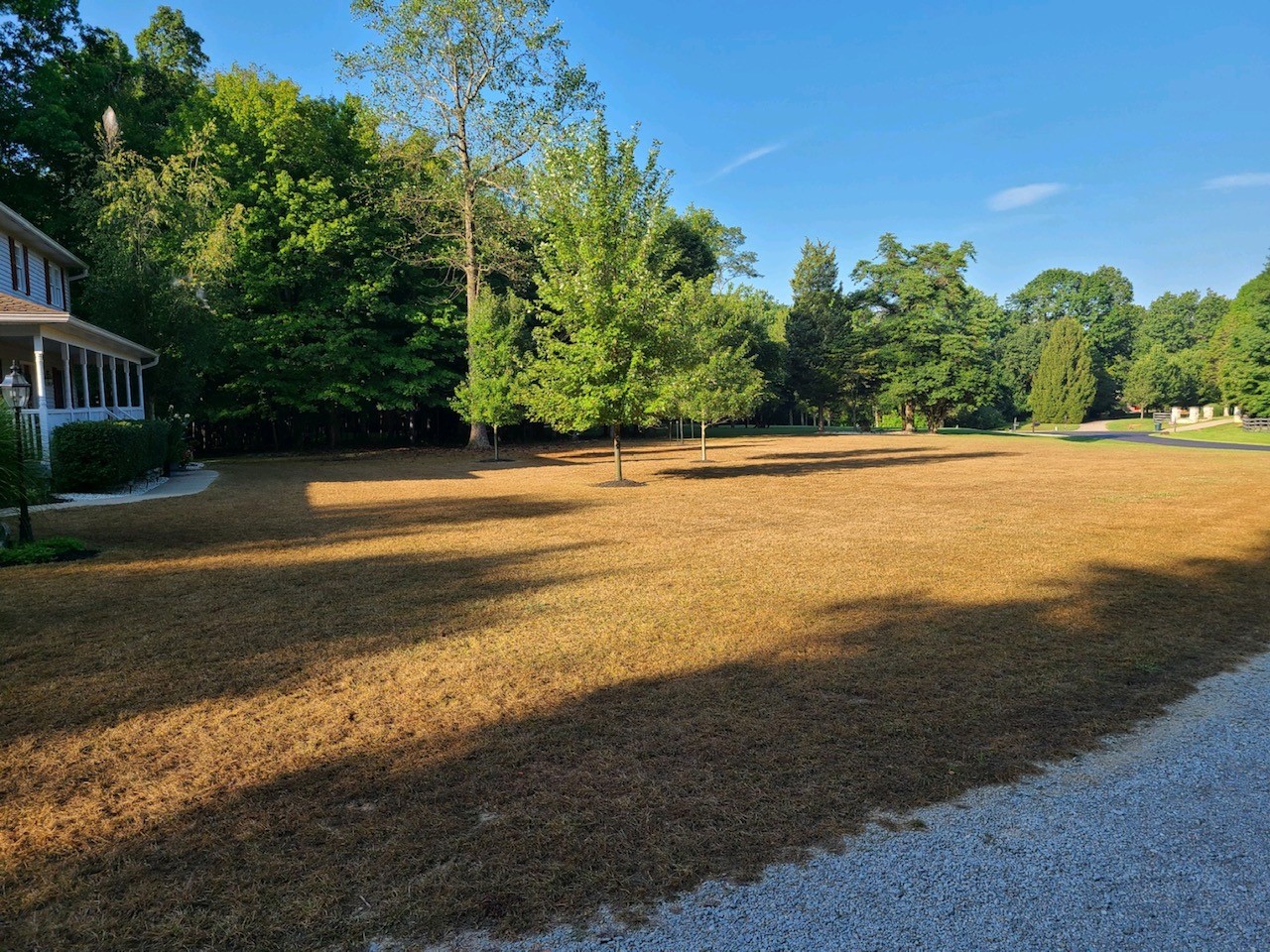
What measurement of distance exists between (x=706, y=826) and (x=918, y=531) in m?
8.07

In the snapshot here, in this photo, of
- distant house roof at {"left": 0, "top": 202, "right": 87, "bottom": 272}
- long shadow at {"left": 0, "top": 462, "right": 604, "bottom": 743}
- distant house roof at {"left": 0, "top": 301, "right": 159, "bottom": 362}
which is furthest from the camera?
distant house roof at {"left": 0, "top": 202, "right": 87, "bottom": 272}

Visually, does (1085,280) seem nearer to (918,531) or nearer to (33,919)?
(918,531)

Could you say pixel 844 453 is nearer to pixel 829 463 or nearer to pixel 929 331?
pixel 829 463

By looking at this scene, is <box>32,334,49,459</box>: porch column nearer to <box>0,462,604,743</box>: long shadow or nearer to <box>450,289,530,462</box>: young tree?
<box>0,462,604,743</box>: long shadow

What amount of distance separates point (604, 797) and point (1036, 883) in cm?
161

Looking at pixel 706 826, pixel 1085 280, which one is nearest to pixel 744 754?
pixel 706 826

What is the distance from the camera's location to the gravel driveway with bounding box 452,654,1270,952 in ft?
7.35

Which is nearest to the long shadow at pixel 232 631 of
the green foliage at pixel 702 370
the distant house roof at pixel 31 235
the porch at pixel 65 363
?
the porch at pixel 65 363

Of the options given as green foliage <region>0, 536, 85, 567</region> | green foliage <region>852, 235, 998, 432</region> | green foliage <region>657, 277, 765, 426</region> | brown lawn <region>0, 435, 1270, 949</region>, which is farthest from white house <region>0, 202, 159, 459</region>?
green foliage <region>852, 235, 998, 432</region>

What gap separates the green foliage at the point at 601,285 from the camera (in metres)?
15.4

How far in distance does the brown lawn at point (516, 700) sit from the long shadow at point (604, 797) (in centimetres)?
1

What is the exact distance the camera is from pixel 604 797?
3.10 m

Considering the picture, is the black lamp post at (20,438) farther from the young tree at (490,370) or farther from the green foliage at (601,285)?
the young tree at (490,370)

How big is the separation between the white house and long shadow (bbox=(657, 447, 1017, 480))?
1329 centimetres
